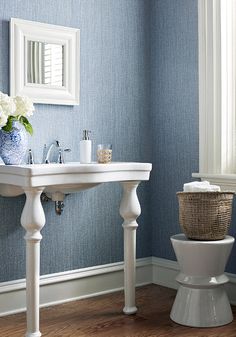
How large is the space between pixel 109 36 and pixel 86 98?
431mm

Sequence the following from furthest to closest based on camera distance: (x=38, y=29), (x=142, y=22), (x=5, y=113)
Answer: (x=142, y=22) < (x=38, y=29) < (x=5, y=113)

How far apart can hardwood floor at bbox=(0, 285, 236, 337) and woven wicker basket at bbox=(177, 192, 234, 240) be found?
475mm

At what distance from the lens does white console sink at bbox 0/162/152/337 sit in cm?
263

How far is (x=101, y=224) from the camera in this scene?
3537 mm

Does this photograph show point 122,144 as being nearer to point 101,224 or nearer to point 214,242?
point 101,224

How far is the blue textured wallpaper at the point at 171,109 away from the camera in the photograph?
3514 millimetres

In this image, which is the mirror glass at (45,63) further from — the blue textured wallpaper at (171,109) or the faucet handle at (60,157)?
the blue textured wallpaper at (171,109)

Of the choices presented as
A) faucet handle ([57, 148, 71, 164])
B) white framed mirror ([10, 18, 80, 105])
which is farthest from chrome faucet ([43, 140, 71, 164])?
white framed mirror ([10, 18, 80, 105])

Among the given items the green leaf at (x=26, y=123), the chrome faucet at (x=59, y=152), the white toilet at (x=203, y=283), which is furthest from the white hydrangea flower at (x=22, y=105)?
the white toilet at (x=203, y=283)

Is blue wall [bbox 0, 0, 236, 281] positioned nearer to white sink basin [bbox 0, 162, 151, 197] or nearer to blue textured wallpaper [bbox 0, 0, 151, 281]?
blue textured wallpaper [bbox 0, 0, 151, 281]

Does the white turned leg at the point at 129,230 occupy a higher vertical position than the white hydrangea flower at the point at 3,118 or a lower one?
lower

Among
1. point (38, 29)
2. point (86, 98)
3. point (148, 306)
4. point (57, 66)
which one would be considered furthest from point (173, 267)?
point (38, 29)

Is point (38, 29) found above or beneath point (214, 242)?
above

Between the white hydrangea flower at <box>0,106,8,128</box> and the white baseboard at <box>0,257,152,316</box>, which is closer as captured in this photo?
the white hydrangea flower at <box>0,106,8,128</box>
